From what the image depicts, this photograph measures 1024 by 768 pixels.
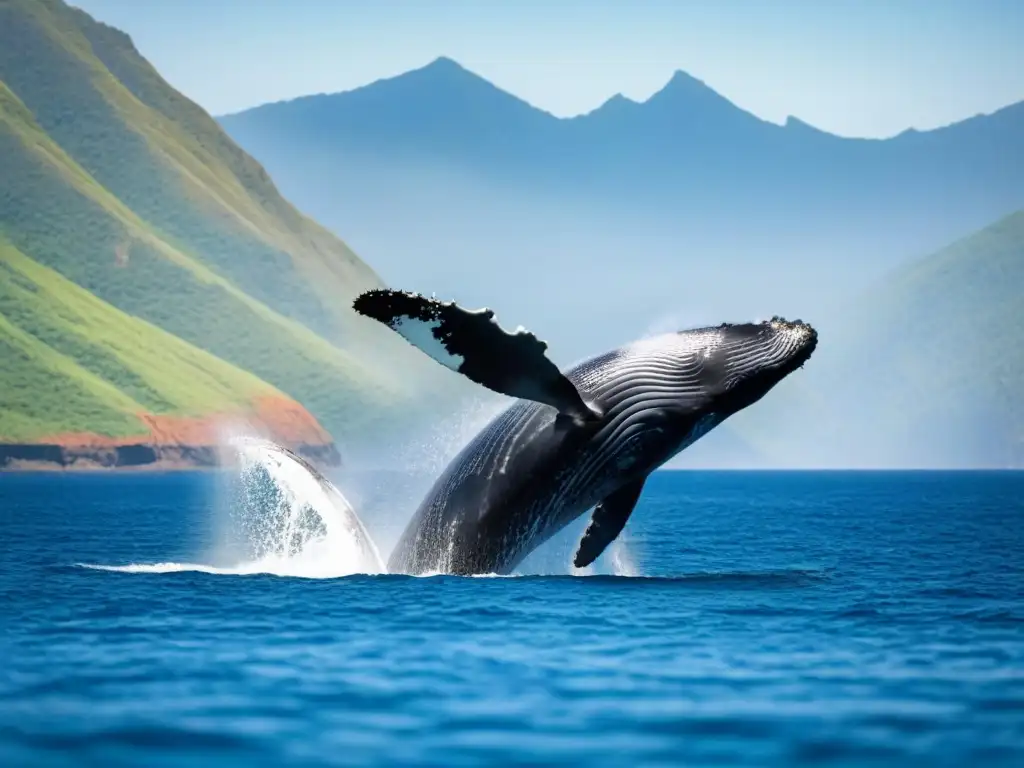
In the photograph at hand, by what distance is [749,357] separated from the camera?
13.8 meters

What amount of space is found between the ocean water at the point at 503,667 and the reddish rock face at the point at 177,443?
99.3 metres

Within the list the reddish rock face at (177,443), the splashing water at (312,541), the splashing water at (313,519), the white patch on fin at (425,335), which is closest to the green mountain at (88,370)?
the reddish rock face at (177,443)

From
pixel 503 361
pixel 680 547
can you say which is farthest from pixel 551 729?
pixel 680 547

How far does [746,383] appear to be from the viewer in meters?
13.6

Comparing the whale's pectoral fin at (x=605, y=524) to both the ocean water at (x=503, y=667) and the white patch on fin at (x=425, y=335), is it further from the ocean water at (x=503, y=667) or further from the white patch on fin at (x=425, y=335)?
the white patch on fin at (x=425, y=335)

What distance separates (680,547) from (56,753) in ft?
70.1

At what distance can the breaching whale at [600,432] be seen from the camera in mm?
13562

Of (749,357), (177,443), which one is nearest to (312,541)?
(749,357)

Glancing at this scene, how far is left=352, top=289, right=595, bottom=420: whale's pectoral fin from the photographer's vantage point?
1162 centimetres

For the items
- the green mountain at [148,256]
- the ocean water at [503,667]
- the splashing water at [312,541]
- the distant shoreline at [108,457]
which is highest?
the green mountain at [148,256]

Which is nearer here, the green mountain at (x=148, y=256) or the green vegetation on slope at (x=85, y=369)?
the green vegetation on slope at (x=85, y=369)

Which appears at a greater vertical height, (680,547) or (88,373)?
(88,373)

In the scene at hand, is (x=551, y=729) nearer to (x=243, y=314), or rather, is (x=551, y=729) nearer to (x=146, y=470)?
(x=146, y=470)

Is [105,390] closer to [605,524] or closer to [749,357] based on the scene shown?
[605,524]
